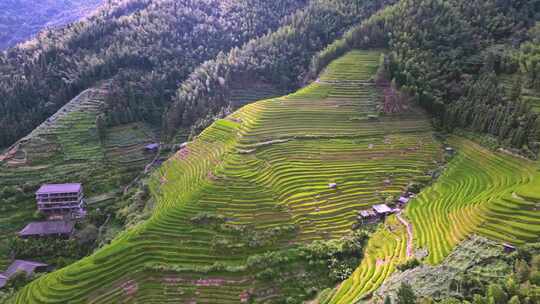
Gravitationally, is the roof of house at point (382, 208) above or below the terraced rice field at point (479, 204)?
below

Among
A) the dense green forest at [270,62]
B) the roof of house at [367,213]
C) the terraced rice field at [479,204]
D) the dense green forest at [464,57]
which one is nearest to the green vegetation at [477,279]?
the terraced rice field at [479,204]

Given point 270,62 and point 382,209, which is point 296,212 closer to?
point 382,209

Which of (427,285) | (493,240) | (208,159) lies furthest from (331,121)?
(427,285)

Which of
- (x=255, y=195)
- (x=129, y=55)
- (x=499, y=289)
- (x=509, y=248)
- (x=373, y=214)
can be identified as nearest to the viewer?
(x=499, y=289)

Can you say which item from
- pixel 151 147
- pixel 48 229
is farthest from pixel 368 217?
pixel 151 147

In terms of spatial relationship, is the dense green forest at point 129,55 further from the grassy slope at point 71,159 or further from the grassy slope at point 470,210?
the grassy slope at point 470,210

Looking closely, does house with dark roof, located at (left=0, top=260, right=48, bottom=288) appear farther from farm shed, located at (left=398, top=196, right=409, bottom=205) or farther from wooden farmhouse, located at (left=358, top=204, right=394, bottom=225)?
farm shed, located at (left=398, top=196, right=409, bottom=205)
